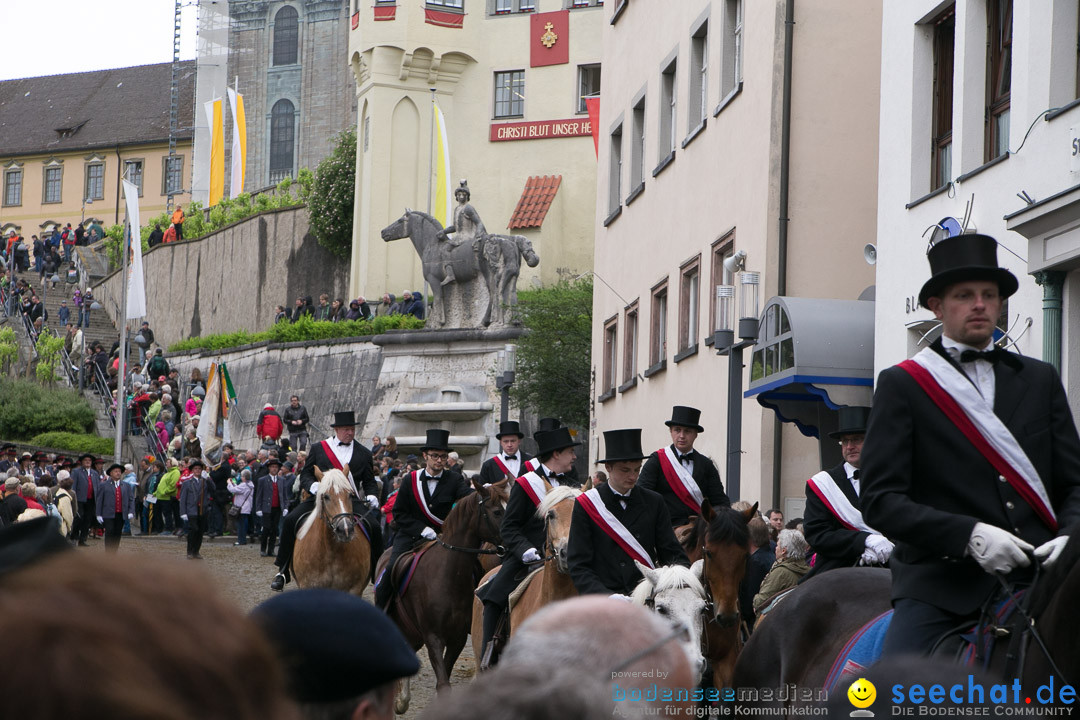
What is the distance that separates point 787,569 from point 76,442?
42.0 meters

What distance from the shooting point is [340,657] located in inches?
101

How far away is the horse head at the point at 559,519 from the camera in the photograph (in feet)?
34.6

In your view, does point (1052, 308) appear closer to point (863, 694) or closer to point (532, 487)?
point (532, 487)

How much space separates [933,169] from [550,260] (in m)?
37.2

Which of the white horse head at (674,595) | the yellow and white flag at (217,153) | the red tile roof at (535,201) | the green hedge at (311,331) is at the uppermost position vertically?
the yellow and white flag at (217,153)

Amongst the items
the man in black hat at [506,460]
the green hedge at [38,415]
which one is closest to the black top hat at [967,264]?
the man in black hat at [506,460]

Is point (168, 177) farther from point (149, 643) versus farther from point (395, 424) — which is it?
point (149, 643)

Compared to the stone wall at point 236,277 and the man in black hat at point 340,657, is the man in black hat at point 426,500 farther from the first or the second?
the stone wall at point 236,277

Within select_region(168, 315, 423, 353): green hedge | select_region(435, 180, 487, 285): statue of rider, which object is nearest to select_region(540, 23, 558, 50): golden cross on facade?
select_region(168, 315, 423, 353): green hedge

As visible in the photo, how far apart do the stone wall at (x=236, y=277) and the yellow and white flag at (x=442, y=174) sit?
7547 mm

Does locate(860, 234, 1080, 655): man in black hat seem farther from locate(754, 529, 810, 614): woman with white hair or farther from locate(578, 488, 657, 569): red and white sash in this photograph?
locate(754, 529, 810, 614): woman with white hair

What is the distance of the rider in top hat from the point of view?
1728 centimetres

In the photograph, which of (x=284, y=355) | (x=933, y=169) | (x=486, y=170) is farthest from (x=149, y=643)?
(x=486, y=170)

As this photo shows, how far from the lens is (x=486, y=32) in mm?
58531
